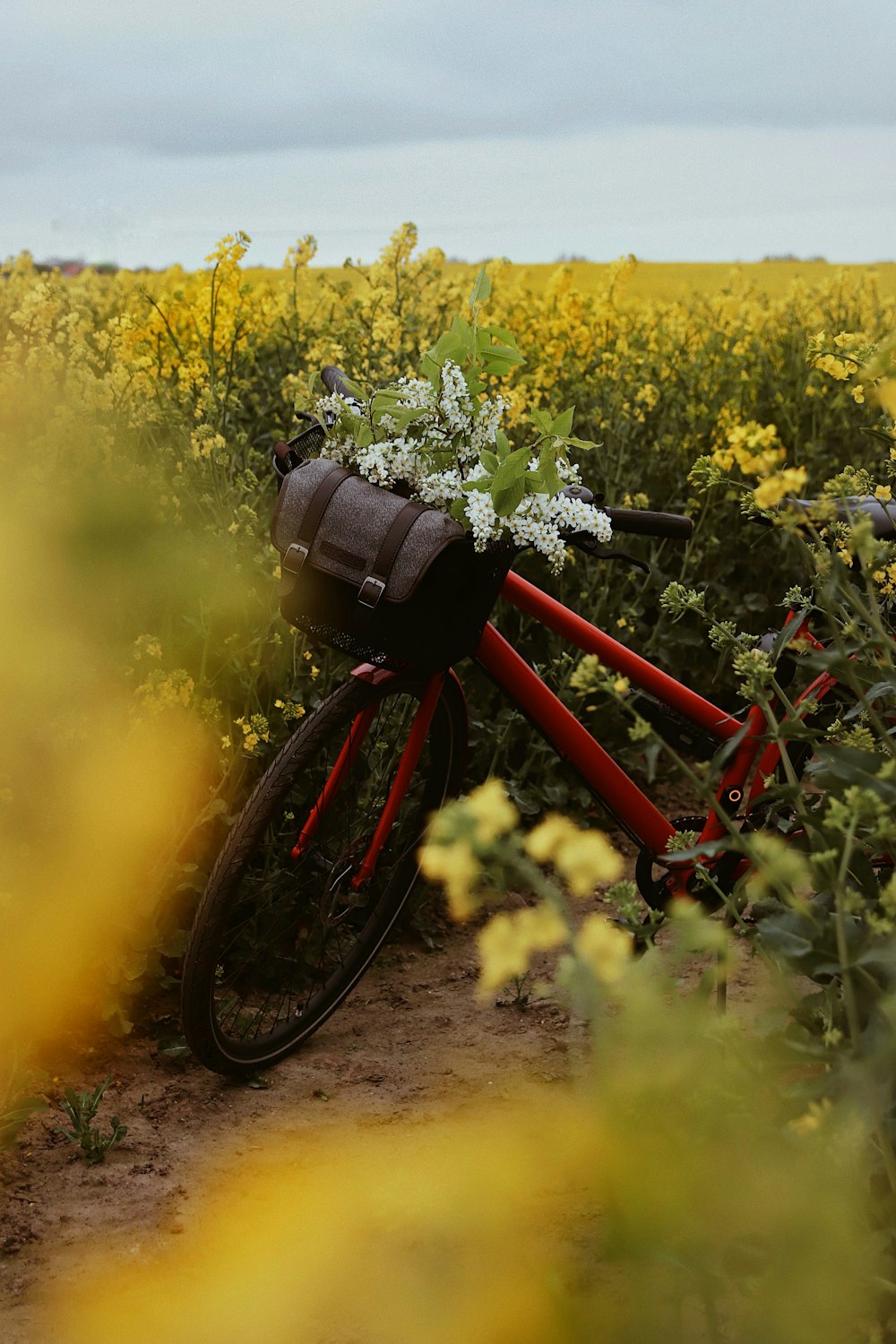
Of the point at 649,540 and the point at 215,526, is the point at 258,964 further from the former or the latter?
the point at 649,540

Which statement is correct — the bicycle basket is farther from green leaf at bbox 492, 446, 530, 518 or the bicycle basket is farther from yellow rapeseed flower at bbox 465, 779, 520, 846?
Answer: yellow rapeseed flower at bbox 465, 779, 520, 846

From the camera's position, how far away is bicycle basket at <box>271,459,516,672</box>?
2.03 m

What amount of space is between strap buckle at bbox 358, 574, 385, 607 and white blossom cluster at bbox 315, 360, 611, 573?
0.17 meters

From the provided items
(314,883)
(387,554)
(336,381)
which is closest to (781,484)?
(387,554)

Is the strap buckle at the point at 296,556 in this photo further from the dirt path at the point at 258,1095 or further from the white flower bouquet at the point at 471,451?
the dirt path at the point at 258,1095

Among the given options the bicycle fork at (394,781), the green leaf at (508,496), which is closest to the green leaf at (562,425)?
the green leaf at (508,496)

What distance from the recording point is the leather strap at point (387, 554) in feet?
6.64

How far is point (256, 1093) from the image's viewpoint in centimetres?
264

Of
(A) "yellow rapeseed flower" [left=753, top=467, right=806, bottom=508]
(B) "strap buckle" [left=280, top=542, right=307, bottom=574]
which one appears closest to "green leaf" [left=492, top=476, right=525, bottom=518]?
(B) "strap buckle" [left=280, top=542, right=307, bottom=574]

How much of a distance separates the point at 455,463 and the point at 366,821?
929 mm

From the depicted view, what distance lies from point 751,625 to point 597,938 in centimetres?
359

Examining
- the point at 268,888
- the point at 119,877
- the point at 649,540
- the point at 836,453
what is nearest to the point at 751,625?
the point at 649,540

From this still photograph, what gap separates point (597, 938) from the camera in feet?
3.57

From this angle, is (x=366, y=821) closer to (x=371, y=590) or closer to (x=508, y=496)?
(x=371, y=590)
